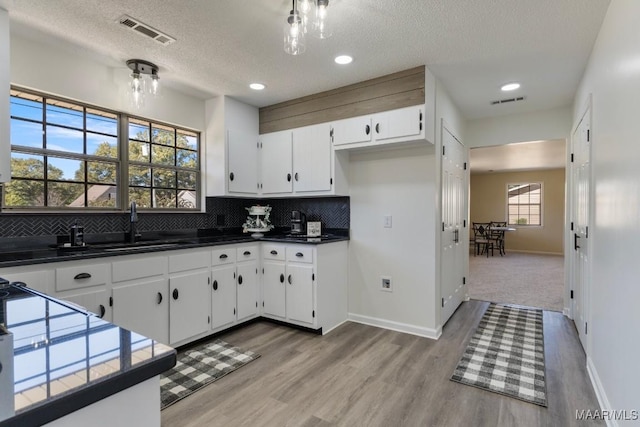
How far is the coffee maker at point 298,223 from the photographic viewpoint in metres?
3.87

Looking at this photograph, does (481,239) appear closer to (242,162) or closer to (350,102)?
(350,102)

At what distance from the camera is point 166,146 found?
3477mm

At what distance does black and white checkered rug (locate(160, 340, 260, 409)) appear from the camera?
218cm

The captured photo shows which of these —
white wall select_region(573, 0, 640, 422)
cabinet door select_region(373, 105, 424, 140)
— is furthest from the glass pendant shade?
white wall select_region(573, 0, 640, 422)

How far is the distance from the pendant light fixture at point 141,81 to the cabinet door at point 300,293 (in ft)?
6.84

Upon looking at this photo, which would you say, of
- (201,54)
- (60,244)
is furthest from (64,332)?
(201,54)

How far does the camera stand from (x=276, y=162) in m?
3.85

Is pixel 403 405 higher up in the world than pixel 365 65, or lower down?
lower down

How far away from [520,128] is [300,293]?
3.41m

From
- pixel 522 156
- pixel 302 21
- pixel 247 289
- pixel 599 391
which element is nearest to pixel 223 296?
pixel 247 289

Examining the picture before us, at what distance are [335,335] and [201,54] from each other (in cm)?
277

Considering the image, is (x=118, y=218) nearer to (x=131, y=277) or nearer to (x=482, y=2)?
(x=131, y=277)

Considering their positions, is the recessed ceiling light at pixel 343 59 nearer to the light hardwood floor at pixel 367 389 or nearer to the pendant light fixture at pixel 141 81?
the pendant light fixture at pixel 141 81

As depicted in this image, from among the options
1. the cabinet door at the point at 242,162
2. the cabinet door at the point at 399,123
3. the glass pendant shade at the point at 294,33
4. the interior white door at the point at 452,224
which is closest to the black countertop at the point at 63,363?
the glass pendant shade at the point at 294,33
